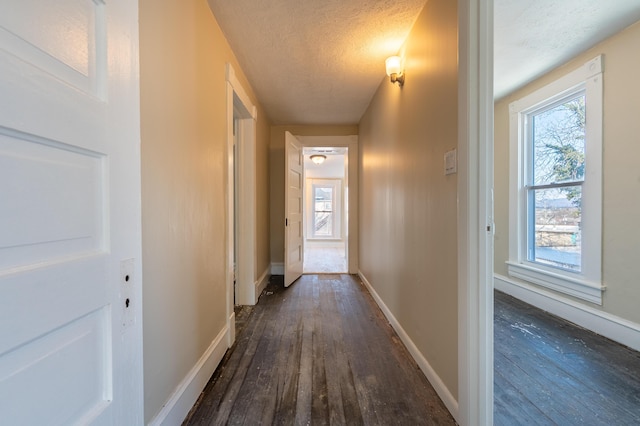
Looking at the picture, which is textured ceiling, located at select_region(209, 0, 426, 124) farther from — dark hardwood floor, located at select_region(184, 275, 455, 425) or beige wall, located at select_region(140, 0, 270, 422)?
dark hardwood floor, located at select_region(184, 275, 455, 425)

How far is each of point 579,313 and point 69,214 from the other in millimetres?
3487

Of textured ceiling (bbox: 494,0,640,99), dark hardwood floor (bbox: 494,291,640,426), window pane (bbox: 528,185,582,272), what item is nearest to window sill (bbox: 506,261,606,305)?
window pane (bbox: 528,185,582,272)

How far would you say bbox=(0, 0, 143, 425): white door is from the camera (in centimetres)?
42

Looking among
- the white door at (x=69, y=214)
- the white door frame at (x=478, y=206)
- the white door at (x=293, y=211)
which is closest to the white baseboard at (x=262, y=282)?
the white door at (x=293, y=211)

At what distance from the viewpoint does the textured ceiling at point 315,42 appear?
1.73 metres

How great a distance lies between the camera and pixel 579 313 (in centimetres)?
237

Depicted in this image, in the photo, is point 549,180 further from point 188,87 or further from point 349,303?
point 188,87

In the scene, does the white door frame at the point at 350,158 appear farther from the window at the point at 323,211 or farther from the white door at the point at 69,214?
the window at the point at 323,211

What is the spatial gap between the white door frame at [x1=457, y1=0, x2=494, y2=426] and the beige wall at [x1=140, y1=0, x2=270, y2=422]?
1.38 m

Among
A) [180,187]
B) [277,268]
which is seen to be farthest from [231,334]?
[277,268]

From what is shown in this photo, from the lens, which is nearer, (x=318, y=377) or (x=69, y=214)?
(x=69, y=214)

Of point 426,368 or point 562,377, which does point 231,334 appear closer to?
point 426,368

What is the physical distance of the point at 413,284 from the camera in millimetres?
1908

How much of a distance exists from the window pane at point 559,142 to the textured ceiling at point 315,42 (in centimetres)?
185
